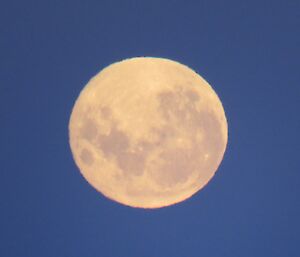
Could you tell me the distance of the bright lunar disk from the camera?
7227 mm

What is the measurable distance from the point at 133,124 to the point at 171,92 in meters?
0.51

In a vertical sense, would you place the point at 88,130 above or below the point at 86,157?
above

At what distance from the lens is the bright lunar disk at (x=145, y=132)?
7227mm

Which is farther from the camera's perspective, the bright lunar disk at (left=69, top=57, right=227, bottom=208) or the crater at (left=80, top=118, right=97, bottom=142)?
the crater at (left=80, top=118, right=97, bottom=142)

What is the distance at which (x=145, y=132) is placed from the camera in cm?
723

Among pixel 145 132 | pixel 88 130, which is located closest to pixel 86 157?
pixel 88 130

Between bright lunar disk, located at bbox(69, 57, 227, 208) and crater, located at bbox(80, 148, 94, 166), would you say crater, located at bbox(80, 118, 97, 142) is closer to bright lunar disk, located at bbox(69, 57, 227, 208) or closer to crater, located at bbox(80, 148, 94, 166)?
bright lunar disk, located at bbox(69, 57, 227, 208)

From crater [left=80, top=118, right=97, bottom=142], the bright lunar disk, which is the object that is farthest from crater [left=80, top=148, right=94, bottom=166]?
crater [left=80, top=118, right=97, bottom=142]

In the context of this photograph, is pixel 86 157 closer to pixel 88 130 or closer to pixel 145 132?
pixel 88 130

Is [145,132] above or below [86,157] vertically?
above

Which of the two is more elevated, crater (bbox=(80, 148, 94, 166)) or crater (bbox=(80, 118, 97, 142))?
crater (bbox=(80, 118, 97, 142))

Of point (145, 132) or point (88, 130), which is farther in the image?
point (88, 130)

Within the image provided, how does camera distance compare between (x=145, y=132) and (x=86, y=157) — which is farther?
(x=86, y=157)

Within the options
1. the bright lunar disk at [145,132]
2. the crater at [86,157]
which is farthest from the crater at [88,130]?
the crater at [86,157]
